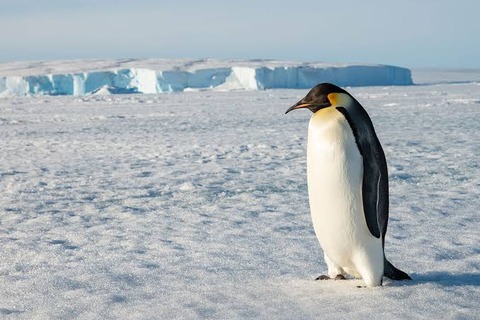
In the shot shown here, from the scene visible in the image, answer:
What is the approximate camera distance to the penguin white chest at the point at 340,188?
7.88 ft

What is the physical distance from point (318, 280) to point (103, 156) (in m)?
5.90

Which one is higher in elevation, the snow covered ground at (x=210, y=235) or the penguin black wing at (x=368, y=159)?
the penguin black wing at (x=368, y=159)

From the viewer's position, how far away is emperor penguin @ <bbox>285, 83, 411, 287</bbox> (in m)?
2.40

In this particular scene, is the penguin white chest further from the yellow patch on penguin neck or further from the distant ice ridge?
the distant ice ridge

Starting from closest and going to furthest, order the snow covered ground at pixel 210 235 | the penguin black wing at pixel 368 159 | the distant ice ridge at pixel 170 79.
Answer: the snow covered ground at pixel 210 235 → the penguin black wing at pixel 368 159 → the distant ice ridge at pixel 170 79

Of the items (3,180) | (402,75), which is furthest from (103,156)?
(402,75)

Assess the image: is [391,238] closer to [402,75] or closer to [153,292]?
[153,292]

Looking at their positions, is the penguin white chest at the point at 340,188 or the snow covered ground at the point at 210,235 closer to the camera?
the snow covered ground at the point at 210,235

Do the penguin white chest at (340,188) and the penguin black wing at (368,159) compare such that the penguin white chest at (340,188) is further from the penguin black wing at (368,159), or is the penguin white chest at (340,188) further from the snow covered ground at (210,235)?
the snow covered ground at (210,235)

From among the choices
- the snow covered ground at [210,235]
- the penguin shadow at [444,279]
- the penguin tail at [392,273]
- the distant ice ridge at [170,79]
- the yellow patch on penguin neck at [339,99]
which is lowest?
the distant ice ridge at [170,79]

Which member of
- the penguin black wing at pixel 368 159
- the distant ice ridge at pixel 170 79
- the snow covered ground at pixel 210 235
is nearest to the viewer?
the snow covered ground at pixel 210 235

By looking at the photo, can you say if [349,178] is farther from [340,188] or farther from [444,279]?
[444,279]

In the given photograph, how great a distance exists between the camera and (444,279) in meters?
2.56

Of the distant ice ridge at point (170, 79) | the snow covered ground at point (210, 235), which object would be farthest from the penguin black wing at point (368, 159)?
the distant ice ridge at point (170, 79)
